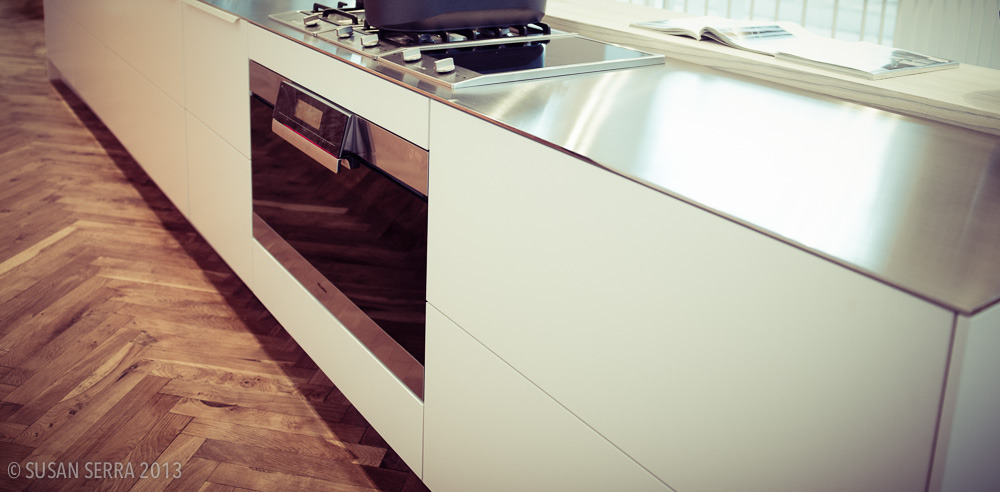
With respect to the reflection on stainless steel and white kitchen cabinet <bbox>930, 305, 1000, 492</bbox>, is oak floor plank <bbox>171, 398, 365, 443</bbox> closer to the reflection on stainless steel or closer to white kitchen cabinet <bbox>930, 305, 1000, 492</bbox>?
the reflection on stainless steel

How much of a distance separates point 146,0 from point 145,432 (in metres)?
1.42

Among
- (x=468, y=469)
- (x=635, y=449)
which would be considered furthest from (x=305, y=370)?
(x=635, y=449)

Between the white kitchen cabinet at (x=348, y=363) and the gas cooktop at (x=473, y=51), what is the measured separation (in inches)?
20.2

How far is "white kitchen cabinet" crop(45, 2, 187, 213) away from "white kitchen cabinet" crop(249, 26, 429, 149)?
734mm

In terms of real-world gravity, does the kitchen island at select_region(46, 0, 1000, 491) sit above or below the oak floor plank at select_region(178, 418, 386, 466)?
above

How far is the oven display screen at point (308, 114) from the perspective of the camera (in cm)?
140

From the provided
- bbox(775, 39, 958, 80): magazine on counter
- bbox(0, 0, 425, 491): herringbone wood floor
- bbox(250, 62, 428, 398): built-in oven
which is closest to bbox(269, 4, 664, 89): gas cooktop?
bbox(250, 62, 428, 398): built-in oven

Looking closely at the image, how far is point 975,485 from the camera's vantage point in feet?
1.93

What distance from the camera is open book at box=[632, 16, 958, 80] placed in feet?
4.00

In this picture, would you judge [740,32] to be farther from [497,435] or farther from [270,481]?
[270,481]

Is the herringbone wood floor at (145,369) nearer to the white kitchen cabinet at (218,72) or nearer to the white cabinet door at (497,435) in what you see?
the white cabinet door at (497,435)

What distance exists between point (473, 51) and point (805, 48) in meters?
0.59

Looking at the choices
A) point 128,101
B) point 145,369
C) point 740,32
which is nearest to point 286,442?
point 145,369

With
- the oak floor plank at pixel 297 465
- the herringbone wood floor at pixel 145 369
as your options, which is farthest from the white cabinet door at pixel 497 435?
the herringbone wood floor at pixel 145 369
